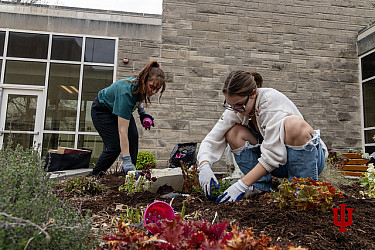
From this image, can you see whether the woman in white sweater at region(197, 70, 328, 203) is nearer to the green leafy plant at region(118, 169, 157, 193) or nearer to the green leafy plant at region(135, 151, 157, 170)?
the green leafy plant at region(118, 169, 157, 193)

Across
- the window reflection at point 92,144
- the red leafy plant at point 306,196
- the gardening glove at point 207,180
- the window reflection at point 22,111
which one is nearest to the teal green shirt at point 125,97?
the gardening glove at point 207,180

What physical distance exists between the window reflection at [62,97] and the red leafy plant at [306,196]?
5.29 m

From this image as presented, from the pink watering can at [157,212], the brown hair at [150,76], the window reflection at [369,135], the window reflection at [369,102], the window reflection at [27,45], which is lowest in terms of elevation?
the pink watering can at [157,212]

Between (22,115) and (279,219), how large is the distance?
241 inches

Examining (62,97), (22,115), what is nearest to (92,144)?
(62,97)

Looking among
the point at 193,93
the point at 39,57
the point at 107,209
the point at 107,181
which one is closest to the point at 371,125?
the point at 193,93

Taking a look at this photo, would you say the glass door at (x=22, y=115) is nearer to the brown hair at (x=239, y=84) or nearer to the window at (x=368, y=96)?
the brown hair at (x=239, y=84)

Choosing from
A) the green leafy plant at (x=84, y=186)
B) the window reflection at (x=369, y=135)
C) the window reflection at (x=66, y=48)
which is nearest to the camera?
the green leafy plant at (x=84, y=186)

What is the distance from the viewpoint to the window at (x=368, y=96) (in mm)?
6516

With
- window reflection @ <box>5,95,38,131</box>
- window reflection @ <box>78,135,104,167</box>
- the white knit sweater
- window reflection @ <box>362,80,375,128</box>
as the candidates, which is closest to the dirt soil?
the white knit sweater

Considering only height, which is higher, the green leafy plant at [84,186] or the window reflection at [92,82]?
the window reflection at [92,82]

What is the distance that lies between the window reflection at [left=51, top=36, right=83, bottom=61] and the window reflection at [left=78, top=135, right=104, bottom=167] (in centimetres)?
181

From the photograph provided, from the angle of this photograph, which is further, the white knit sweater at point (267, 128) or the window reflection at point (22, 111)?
the window reflection at point (22, 111)

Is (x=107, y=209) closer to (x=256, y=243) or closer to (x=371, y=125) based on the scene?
(x=256, y=243)
